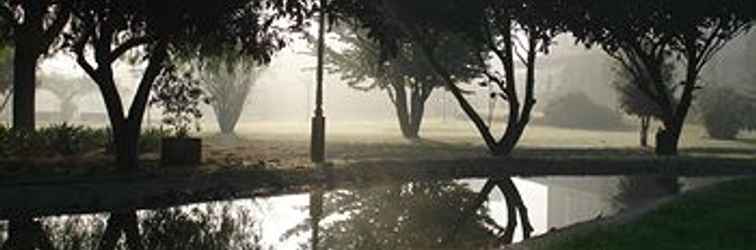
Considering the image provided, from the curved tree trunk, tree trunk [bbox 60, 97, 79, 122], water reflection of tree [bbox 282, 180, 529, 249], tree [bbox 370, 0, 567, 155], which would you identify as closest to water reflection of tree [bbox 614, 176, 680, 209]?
water reflection of tree [bbox 282, 180, 529, 249]

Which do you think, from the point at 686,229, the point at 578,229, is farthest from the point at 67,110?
the point at 686,229

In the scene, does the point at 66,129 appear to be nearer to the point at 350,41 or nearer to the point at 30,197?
the point at 30,197

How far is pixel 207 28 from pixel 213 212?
5.56 m

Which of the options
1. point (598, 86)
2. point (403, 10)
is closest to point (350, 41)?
point (403, 10)

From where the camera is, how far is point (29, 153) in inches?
914

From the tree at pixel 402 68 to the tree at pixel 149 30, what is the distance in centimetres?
2188

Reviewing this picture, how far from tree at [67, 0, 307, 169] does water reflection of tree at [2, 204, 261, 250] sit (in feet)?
17.0

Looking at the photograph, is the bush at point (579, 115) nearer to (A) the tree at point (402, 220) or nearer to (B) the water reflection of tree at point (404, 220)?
(B) the water reflection of tree at point (404, 220)

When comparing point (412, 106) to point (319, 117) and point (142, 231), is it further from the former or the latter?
point (142, 231)

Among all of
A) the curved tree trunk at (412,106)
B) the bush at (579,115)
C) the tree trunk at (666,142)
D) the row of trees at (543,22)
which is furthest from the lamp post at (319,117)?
the bush at (579,115)

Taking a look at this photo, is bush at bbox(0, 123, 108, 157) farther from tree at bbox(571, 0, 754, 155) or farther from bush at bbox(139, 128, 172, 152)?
tree at bbox(571, 0, 754, 155)

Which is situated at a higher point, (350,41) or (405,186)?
(350,41)

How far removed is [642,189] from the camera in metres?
22.2

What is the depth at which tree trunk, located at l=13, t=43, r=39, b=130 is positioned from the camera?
91.2 feet
